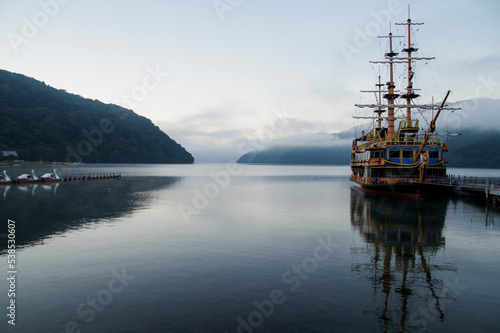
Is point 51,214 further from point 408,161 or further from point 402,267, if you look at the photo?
point 408,161

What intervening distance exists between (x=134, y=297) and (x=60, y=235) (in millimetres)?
13606

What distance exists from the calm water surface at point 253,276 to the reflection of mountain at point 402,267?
0.19 feet

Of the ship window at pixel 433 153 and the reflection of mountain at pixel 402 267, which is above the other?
the ship window at pixel 433 153

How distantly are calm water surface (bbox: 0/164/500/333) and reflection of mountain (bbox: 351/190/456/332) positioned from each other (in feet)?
0.19

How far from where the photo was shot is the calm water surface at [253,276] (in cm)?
1053

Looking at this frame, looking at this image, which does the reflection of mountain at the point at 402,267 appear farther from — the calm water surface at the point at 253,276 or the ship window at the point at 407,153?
the ship window at the point at 407,153

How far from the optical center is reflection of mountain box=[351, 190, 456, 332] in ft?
36.2

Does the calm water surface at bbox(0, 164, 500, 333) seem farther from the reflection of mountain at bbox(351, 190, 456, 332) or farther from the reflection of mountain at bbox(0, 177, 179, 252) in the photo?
the reflection of mountain at bbox(0, 177, 179, 252)

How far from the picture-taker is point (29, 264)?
16.1 m

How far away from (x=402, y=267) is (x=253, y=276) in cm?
741

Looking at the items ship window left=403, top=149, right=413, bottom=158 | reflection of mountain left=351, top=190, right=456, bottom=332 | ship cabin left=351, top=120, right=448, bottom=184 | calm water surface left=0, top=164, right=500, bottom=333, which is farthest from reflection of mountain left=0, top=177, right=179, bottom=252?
ship window left=403, top=149, right=413, bottom=158

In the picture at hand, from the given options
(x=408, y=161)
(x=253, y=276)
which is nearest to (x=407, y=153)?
(x=408, y=161)

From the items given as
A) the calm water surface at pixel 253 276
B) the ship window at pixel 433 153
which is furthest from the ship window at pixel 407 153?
the calm water surface at pixel 253 276

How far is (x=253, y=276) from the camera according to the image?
48.1 ft
